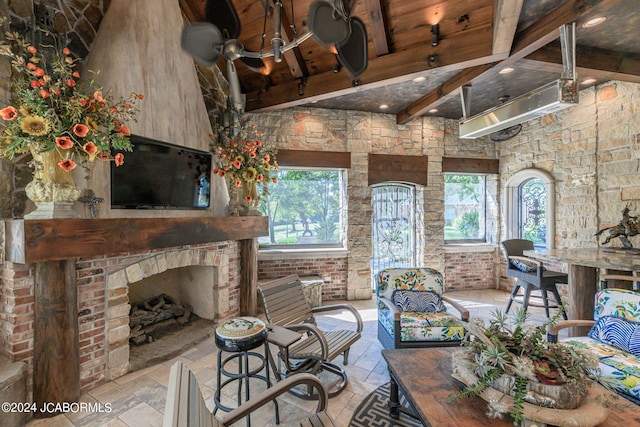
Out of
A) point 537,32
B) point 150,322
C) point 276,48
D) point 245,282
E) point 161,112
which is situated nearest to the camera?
point 276,48

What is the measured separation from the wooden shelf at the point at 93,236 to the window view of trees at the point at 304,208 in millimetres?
1850

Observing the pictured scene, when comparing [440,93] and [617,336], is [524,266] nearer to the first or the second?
[617,336]

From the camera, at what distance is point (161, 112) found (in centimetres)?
277

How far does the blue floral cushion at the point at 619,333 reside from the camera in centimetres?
203

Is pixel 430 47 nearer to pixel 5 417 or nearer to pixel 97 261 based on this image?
pixel 97 261

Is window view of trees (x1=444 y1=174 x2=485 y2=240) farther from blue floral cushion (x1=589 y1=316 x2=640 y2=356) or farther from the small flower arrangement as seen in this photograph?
the small flower arrangement

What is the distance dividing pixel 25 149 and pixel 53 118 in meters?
0.28

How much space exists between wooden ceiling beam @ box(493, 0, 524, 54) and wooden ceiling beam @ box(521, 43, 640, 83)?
19.9 inches

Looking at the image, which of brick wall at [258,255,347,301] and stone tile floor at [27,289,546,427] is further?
brick wall at [258,255,347,301]

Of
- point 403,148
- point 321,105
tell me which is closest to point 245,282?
point 321,105

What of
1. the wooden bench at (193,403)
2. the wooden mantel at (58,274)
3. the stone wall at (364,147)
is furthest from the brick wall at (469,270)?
the wooden mantel at (58,274)

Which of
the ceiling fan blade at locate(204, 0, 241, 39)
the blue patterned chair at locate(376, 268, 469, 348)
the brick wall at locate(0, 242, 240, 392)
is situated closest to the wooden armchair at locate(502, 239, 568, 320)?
the blue patterned chair at locate(376, 268, 469, 348)

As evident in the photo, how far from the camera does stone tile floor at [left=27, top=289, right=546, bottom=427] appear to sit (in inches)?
78.9

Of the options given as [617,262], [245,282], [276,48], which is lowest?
[245,282]
